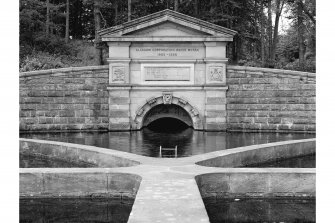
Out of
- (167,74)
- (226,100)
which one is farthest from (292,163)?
(167,74)

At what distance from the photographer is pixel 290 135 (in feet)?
52.8

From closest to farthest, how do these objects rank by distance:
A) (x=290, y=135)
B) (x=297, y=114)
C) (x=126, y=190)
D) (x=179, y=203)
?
(x=179, y=203), (x=126, y=190), (x=290, y=135), (x=297, y=114)

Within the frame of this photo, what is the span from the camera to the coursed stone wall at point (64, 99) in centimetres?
1719

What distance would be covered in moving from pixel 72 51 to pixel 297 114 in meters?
19.2

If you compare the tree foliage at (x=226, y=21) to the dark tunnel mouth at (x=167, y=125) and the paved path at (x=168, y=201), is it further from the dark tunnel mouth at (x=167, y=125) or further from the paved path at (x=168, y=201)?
the paved path at (x=168, y=201)

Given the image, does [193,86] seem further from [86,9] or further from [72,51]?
[86,9]

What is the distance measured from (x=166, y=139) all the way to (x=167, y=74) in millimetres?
3536

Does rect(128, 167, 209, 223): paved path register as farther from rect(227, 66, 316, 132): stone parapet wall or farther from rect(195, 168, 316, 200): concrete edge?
rect(227, 66, 316, 132): stone parapet wall

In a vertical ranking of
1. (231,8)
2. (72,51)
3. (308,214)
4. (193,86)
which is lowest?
(308,214)

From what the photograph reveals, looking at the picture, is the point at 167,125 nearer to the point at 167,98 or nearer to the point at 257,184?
the point at 167,98

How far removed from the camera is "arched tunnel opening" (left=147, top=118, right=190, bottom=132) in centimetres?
1914

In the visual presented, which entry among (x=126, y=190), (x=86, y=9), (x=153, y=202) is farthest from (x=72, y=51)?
(x=153, y=202)

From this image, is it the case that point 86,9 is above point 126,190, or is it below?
above

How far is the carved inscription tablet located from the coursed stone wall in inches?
71.5
